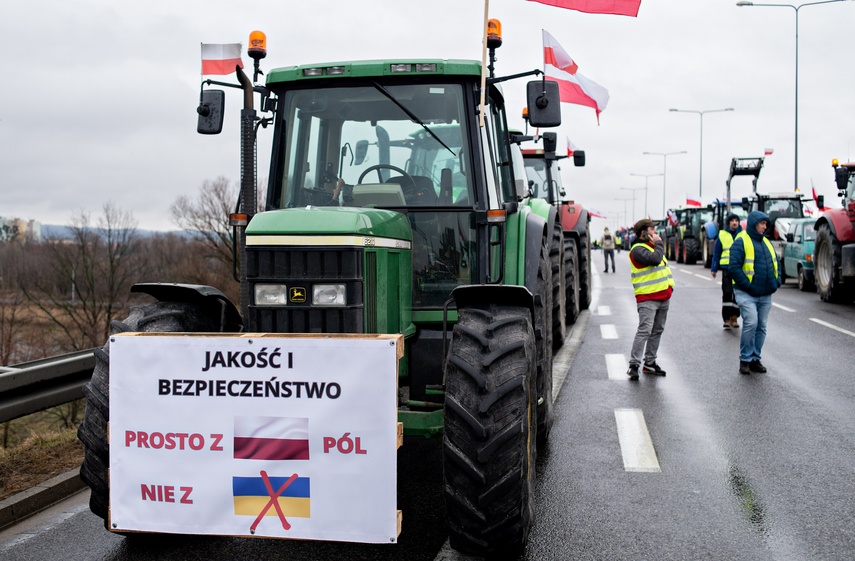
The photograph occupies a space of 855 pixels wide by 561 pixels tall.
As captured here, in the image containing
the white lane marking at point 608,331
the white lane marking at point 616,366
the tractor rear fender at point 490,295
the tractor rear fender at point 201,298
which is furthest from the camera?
the white lane marking at point 608,331

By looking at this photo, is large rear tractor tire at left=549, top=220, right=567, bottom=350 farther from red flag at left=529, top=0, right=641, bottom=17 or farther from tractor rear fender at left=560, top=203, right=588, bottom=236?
red flag at left=529, top=0, right=641, bottom=17

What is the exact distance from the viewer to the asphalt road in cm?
448

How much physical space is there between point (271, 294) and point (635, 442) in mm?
3575

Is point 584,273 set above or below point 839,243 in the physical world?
below

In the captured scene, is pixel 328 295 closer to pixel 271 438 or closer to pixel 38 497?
pixel 271 438

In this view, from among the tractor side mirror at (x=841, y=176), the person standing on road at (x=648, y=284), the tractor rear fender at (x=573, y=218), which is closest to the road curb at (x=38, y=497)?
the person standing on road at (x=648, y=284)

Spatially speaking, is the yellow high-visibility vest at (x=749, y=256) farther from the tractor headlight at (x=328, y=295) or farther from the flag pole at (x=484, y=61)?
the tractor headlight at (x=328, y=295)

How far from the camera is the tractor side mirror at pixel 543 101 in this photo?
5.11 m

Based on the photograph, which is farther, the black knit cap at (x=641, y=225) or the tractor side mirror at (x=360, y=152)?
the black knit cap at (x=641, y=225)

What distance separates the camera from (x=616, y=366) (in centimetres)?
1020

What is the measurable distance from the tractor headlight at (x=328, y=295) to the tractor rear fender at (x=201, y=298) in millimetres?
995

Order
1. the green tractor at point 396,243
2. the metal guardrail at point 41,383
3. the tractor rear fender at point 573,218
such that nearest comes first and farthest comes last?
the green tractor at point 396,243
the metal guardrail at point 41,383
the tractor rear fender at point 573,218

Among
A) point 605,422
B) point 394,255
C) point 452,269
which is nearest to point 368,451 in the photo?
point 394,255

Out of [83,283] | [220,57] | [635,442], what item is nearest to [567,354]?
[635,442]
